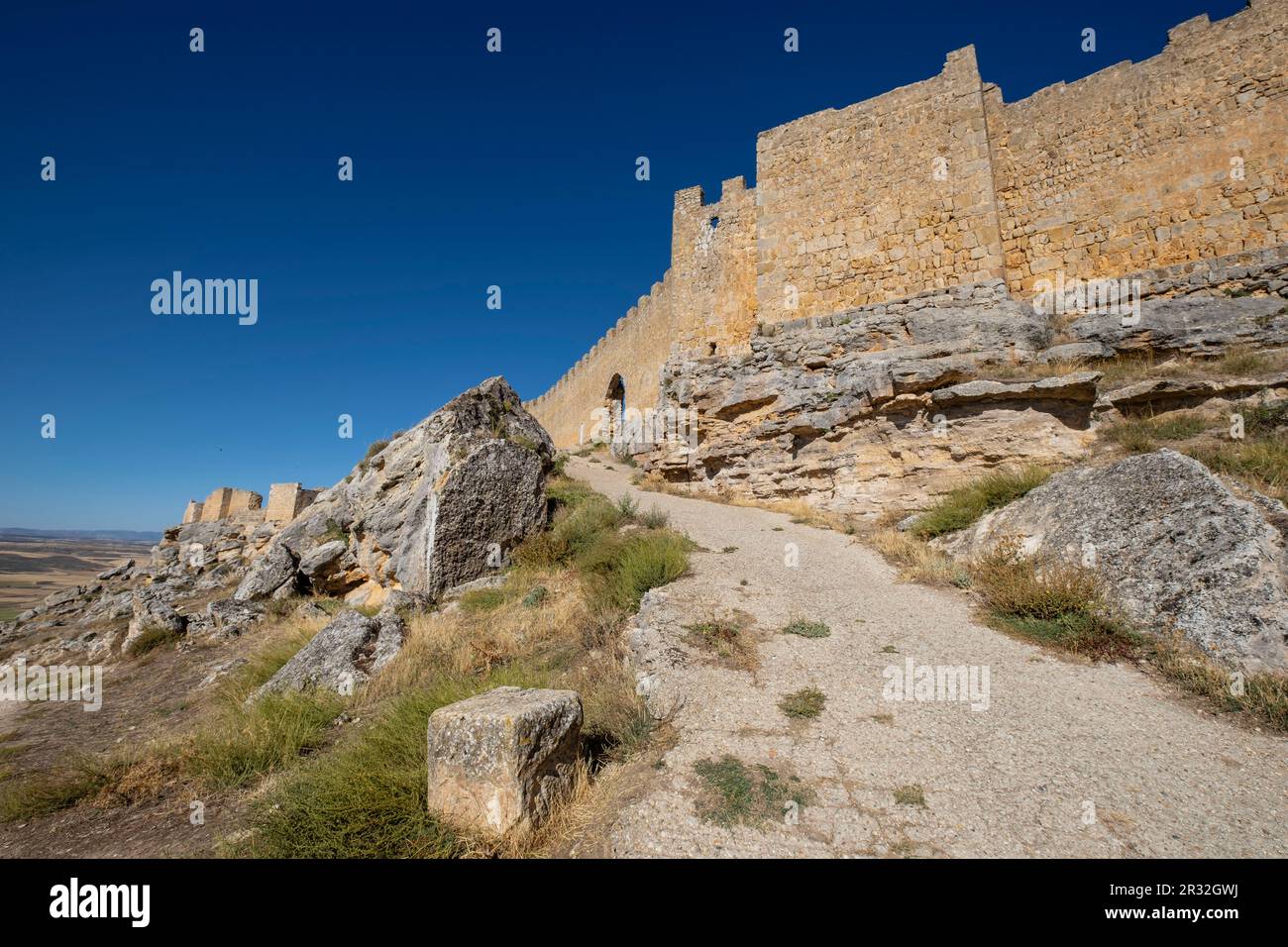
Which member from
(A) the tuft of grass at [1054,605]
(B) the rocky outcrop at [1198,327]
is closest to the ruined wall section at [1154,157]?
(B) the rocky outcrop at [1198,327]

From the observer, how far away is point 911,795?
2773 millimetres

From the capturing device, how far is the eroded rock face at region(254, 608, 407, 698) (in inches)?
203

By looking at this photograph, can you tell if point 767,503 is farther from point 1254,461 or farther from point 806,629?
point 1254,461

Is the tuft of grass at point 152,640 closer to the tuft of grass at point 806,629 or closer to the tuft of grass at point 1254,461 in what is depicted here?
the tuft of grass at point 806,629

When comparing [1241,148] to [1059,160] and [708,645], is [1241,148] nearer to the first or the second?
[1059,160]

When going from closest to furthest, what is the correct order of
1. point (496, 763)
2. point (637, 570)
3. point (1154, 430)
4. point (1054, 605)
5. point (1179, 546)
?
point (496, 763) < point (1179, 546) < point (1054, 605) < point (637, 570) < point (1154, 430)

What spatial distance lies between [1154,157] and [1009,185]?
6.83 ft

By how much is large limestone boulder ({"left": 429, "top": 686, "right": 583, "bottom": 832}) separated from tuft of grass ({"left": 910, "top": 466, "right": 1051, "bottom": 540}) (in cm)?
656

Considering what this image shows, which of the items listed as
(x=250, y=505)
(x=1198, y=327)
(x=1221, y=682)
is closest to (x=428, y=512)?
(x=1221, y=682)

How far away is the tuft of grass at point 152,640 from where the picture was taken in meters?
8.11

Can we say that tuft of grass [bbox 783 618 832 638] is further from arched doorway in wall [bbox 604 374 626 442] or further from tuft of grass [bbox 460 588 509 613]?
arched doorway in wall [bbox 604 374 626 442]

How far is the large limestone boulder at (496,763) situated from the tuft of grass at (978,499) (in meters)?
6.56

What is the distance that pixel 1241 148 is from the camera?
27.9 feet
